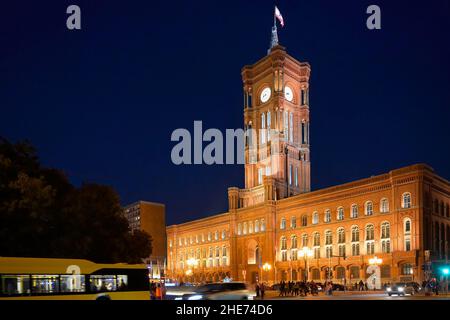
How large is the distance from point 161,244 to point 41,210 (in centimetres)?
11902

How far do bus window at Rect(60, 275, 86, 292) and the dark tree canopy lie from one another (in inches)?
203

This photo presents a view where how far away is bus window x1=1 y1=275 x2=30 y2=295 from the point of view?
22.5 metres

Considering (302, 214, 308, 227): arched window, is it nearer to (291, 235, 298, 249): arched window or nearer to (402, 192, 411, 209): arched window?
(291, 235, 298, 249): arched window

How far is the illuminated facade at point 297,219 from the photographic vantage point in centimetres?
6400

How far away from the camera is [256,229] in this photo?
299 feet

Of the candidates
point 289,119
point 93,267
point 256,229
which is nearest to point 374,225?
point 256,229

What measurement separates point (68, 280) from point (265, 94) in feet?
274

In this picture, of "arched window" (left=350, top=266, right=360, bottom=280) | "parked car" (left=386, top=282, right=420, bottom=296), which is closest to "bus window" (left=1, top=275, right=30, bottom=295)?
"parked car" (left=386, top=282, right=420, bottom=296)

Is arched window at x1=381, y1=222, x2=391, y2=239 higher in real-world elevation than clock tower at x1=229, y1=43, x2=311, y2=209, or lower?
lower

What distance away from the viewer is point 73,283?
25.2m

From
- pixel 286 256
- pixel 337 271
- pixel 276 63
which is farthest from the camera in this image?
pixel 276 63

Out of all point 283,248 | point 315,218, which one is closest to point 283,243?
point 283,248
